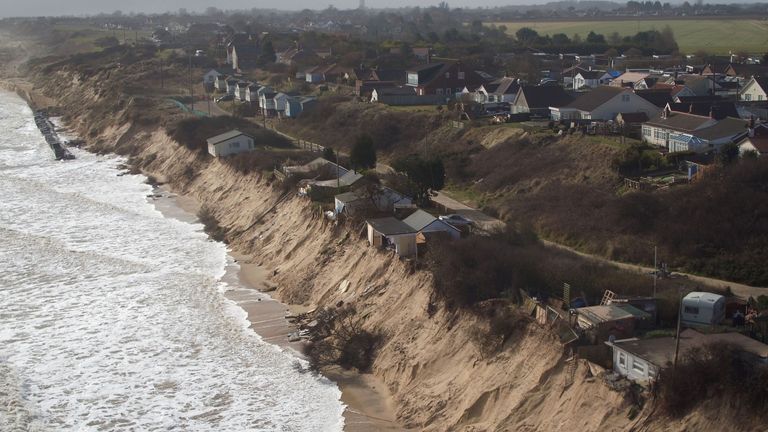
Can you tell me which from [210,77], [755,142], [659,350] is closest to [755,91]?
[755,142]

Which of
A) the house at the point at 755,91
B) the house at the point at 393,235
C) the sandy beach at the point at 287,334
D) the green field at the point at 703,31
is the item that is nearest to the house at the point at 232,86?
the sandy beach at the point at 287,334

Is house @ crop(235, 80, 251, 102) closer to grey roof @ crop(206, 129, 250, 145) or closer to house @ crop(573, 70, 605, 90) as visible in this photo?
grey roof @ crop(206, 129, 250, 145)

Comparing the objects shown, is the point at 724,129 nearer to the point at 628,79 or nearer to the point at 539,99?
the point at 539,99

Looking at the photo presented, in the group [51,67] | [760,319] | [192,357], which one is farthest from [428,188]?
A: [51,67]

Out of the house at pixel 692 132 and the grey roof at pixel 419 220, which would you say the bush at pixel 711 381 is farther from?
the house at pixel 692 132

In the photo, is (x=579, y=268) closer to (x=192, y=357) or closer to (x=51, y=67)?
(x=192, y=357)

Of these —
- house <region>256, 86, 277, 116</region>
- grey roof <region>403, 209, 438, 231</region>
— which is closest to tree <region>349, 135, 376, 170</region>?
grey roof <region>403, 209, 438, 231</region>

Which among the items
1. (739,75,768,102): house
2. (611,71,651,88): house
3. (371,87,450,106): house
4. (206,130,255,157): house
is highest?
(739,75,768,102): house
